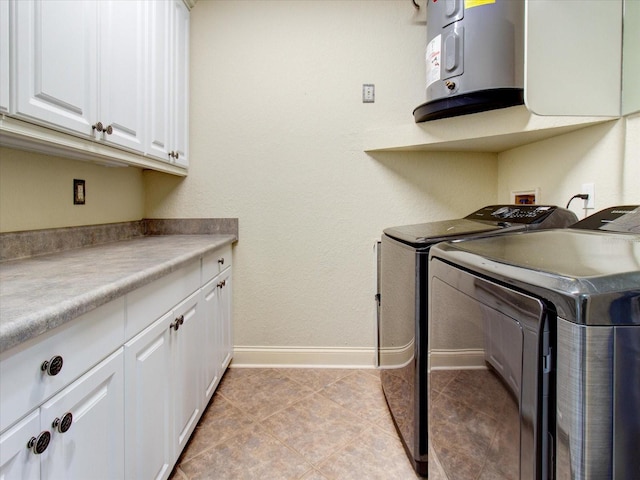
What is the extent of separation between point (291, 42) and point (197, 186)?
3.75ft

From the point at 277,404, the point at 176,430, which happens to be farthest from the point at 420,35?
the point at 176,430

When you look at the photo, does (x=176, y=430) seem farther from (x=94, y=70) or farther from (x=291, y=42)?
(x=291, y=42)

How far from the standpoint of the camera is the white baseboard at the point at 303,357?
2354mm

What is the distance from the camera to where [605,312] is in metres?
0.50

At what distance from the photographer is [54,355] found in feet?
2.30

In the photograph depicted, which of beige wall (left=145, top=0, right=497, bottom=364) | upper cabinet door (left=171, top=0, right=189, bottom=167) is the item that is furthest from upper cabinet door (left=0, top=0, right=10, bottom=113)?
beige wall (left=145, top=0, right=497, bottom=364)

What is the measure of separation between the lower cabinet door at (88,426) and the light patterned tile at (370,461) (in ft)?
2.76

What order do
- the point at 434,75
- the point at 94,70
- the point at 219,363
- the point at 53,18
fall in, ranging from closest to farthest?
the point at 53,18, the point at 94,70, the point at 434,75, the point at 219,363

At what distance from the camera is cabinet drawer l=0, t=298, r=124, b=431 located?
1.94 ft

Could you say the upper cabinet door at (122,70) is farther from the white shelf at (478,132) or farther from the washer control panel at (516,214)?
the washer control panel at (516,214)

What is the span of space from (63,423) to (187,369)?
Result: 0.75 m

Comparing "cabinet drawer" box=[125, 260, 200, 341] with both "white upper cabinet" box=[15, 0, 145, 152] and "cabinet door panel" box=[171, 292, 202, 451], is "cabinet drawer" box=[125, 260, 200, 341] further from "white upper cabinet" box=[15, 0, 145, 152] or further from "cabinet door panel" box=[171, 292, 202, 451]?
"white upper cabinet" box=[15, 0, 145, 152]

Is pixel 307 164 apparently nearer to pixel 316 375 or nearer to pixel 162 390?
pixel 316 375

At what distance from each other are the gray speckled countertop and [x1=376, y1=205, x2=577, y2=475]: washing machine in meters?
0.90
